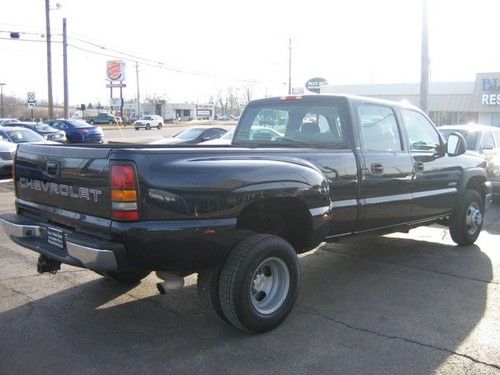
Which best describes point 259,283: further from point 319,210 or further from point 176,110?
point 176,110

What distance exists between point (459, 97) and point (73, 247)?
111 ft

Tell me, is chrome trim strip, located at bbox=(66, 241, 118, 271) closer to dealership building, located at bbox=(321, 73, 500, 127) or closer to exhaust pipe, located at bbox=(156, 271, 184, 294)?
exhaust pipe, located at bbox=(156, 271, 184, 294)

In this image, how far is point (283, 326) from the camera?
449 centimetres

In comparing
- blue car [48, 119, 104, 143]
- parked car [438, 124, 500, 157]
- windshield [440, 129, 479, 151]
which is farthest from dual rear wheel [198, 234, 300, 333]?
blue car [48, 119, 104, 143]

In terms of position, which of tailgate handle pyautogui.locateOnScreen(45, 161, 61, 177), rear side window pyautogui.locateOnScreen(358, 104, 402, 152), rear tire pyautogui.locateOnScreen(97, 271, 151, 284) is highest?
rear side window pyautogui.locateOnScreen(358, 104, 402, 152)

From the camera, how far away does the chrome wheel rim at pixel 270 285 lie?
4.37 m

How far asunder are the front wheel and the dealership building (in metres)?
26.6

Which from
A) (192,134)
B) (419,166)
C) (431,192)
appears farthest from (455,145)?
(192,134)

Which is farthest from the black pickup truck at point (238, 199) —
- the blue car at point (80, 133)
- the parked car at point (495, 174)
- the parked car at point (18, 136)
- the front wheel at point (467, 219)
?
the blue car at point (80, 133)

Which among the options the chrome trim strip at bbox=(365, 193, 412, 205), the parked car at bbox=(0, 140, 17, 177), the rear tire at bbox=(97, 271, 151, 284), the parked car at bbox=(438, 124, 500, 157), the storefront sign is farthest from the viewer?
the storefront sign

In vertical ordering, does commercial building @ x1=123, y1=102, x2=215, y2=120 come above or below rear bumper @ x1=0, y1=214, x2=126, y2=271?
above

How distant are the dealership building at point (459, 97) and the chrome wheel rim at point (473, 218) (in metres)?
26.6

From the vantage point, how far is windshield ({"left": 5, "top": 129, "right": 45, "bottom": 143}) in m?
18.9

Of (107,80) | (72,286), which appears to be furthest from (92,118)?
(72,286)
